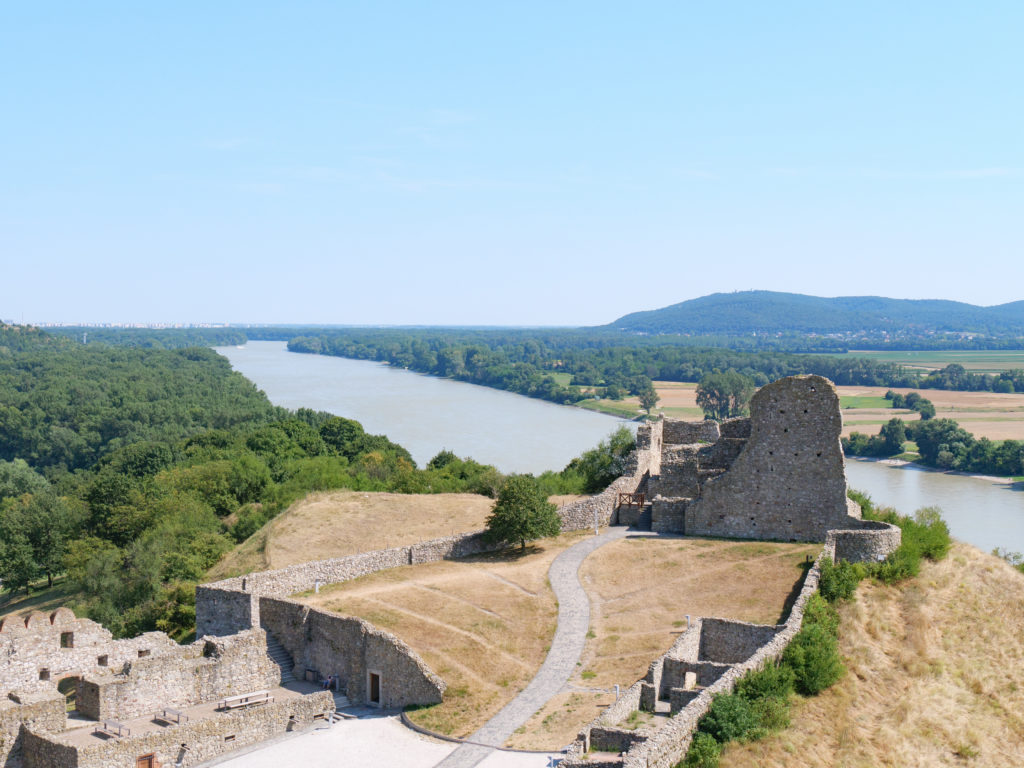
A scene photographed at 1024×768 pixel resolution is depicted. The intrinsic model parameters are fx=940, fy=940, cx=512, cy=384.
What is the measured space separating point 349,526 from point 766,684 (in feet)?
69.2

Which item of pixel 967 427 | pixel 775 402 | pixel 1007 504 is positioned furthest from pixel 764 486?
pixel 967 427

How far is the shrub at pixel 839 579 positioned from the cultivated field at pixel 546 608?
3.80 feet

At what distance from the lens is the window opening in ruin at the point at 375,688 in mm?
24031

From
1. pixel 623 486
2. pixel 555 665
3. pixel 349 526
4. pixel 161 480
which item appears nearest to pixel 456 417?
pixel 161 480

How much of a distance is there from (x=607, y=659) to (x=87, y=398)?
99.2 m

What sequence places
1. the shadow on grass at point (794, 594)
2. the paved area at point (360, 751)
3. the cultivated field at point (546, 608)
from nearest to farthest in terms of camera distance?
1. the paved area at point (360, 751)
2. the cultivated field at point (546, 608)
3. the shadow on grass at point (794, 594)

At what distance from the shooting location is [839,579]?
25.0 metres

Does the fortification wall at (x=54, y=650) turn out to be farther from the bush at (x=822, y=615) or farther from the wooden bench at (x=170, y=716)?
the bush at (x=822, y=615)

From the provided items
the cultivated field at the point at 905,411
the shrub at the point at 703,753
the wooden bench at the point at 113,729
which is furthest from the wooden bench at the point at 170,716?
the cultivated field at the point at 905,411

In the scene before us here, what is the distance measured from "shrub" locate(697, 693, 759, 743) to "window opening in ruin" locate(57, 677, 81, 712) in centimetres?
1550

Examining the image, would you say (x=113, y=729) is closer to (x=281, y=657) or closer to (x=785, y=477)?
(x=281, y=657)

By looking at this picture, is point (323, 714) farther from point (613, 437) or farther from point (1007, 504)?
point (1007, 504)

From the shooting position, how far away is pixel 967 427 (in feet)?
329

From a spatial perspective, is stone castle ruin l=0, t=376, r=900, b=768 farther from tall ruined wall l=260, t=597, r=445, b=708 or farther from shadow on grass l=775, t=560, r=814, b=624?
shadow on grass l=775, t=560, r=814, b=624
